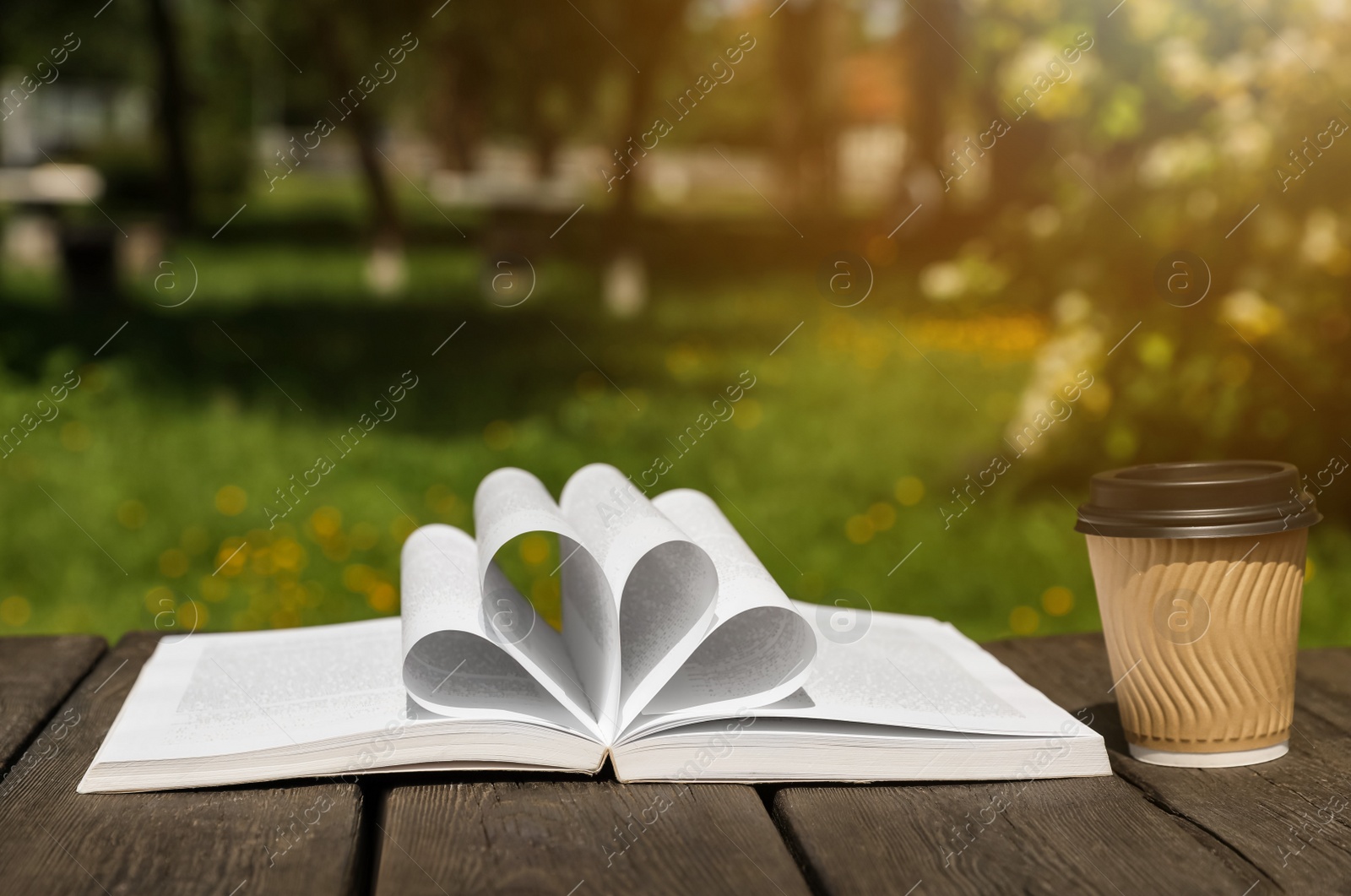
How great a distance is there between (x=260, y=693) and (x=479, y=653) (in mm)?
222

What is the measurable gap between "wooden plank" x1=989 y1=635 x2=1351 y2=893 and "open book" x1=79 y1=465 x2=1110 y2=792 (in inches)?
3.3

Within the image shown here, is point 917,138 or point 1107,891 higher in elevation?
point 917,138

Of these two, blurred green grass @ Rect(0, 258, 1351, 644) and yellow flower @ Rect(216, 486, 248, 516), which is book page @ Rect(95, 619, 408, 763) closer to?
blurred green grass @ Rect(0, 258, 1351, 644)

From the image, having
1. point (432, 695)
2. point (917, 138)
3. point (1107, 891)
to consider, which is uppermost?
point (917, 138)

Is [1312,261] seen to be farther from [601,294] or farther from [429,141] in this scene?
[429,141]

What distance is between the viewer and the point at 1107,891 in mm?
945

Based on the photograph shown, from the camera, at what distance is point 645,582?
1.32 meters

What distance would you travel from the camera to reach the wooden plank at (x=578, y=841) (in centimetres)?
96

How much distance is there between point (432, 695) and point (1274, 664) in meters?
0.77

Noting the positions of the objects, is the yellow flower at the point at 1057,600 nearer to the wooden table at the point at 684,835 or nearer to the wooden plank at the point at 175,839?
the wooden table at the point at 684,835

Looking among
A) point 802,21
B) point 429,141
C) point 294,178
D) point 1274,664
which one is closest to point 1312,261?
point 1274,664

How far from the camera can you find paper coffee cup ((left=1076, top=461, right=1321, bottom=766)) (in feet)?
3.71

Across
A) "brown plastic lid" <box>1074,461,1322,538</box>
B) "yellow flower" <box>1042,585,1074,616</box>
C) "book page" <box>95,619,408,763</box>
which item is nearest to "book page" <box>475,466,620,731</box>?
"book page" <box>95,619,408,763</box>

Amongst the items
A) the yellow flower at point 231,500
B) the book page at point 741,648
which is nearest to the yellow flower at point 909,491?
the yellow flower at point 231,500
